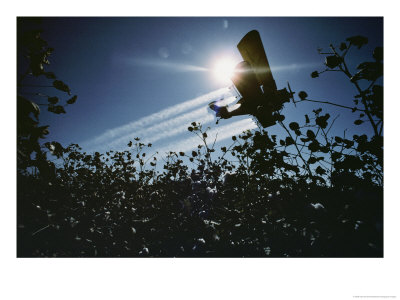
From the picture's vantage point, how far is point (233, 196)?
259 cm

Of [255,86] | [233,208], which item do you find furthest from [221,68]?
[233,208]


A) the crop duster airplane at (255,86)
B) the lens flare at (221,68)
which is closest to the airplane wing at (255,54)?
the crop duster airplane at (255,86)

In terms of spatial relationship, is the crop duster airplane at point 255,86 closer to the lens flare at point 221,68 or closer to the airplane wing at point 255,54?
the airplane wing at point 255,54

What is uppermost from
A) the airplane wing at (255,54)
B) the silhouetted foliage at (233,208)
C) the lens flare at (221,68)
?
the lens flare at (221,68)

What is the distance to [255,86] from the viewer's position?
110 cm

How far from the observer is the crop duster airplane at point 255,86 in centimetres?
98

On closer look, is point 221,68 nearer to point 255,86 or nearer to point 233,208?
point 255,86
